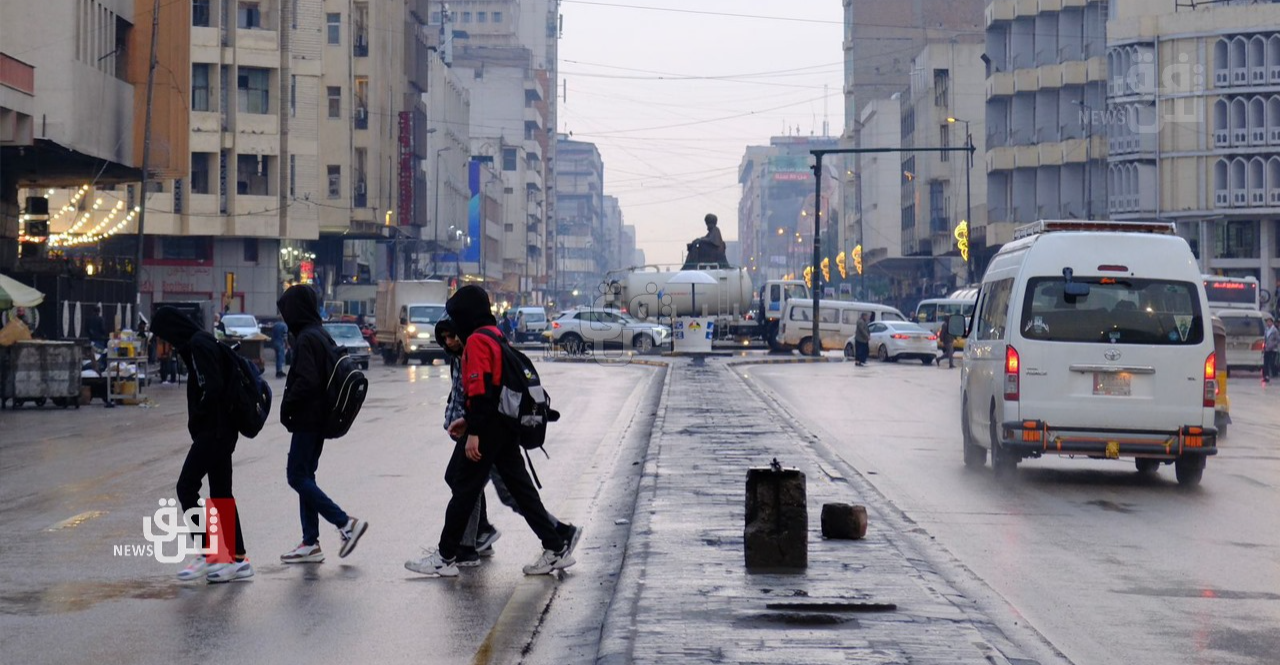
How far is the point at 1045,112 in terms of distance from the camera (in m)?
87.1

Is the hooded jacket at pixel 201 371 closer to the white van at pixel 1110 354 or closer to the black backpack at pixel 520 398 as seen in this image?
the black backpack at pixel 520 398

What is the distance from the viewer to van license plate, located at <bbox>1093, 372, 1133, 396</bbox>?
620 inches

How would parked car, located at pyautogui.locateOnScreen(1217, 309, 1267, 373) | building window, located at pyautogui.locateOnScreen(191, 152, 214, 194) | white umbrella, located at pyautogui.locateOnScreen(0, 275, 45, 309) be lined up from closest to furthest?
white umbrella, located at pyautogui.locateOnScreen(0, 275, 45, 309) < parked car, located at pyautogui.locateOnScreen(1217, 309, 1267, 373) < building window, located at pyautogui.locateOnScreen(191, 152, 214, 194)

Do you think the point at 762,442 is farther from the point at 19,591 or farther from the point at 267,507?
the point at 19,591

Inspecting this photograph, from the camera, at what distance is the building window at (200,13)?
74062 mm

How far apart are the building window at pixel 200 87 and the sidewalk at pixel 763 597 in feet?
210

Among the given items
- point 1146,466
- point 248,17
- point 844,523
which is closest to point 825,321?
point 248,17

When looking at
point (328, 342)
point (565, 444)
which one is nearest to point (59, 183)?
point (565, 444)

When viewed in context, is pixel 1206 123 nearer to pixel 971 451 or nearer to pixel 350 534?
pixel 971 451

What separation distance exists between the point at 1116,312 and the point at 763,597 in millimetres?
8507

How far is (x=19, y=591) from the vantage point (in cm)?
927

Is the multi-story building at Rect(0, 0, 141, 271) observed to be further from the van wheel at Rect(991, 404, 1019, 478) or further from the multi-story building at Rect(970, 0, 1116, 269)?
the multi-story building at Rect(970, 0, 1116, 269)

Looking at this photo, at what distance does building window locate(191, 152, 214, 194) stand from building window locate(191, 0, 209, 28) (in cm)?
569

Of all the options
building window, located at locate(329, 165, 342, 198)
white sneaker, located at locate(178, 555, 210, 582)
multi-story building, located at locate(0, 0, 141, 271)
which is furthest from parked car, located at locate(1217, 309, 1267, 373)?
building window, located at locate(329, 165, 342, 198)
